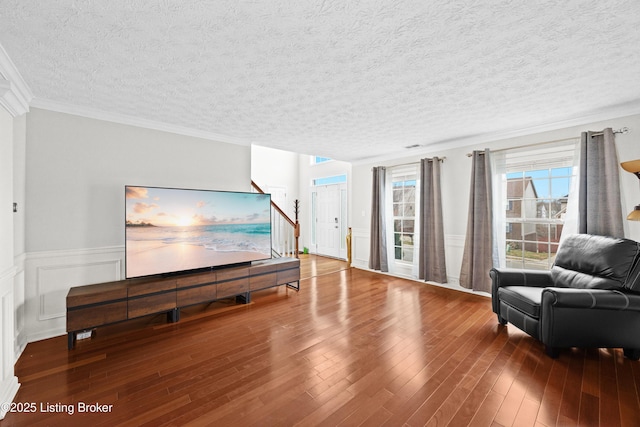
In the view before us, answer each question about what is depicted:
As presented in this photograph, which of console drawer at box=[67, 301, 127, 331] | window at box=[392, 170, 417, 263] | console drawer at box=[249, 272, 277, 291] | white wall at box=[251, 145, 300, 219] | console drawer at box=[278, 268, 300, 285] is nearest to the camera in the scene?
console drawer at box=[67, 301, 127, 331]

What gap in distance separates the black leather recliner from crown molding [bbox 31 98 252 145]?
4095 millimetres

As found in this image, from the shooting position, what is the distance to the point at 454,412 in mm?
1726

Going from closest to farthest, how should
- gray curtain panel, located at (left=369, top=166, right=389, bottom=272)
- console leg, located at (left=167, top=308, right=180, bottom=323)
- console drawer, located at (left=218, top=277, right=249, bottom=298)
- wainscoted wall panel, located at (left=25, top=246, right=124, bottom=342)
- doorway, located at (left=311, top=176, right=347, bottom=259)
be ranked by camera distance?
wainscoted wall panel, located at (left=25, top=246, right=124, bottom=342), console leg, located at (left=167, top=308, right=180, bottom=323), console drawer, located at (left=218, top=277, right=249, bottom=298), gray curtain panel, located at (left=369, top=166, right=389, bottom=272), doorway, located at (left=311, top=176, right=347, bottom=259)

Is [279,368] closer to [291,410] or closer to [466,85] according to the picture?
[291,410]

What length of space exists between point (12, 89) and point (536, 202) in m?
5.57

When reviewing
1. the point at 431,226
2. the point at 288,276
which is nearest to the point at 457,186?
the point at 431,226

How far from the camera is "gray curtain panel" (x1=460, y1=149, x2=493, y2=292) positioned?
394cm

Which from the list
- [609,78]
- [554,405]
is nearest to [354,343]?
[554,405]

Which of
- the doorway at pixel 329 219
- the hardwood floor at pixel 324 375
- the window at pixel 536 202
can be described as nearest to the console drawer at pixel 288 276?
the hardwood floor at pixel 324 375

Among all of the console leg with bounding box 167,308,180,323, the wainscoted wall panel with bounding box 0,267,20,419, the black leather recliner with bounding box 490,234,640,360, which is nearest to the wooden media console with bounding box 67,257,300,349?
the console leg with bounding box 167,308,180,323

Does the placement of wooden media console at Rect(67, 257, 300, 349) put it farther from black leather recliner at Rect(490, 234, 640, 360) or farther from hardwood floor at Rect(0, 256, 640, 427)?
black leather recliner at Rect(490, 234, 640, 360)

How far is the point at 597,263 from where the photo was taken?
2592 millimetres

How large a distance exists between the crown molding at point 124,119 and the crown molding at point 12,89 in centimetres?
18

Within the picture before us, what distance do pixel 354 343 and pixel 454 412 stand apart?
1.03 m
